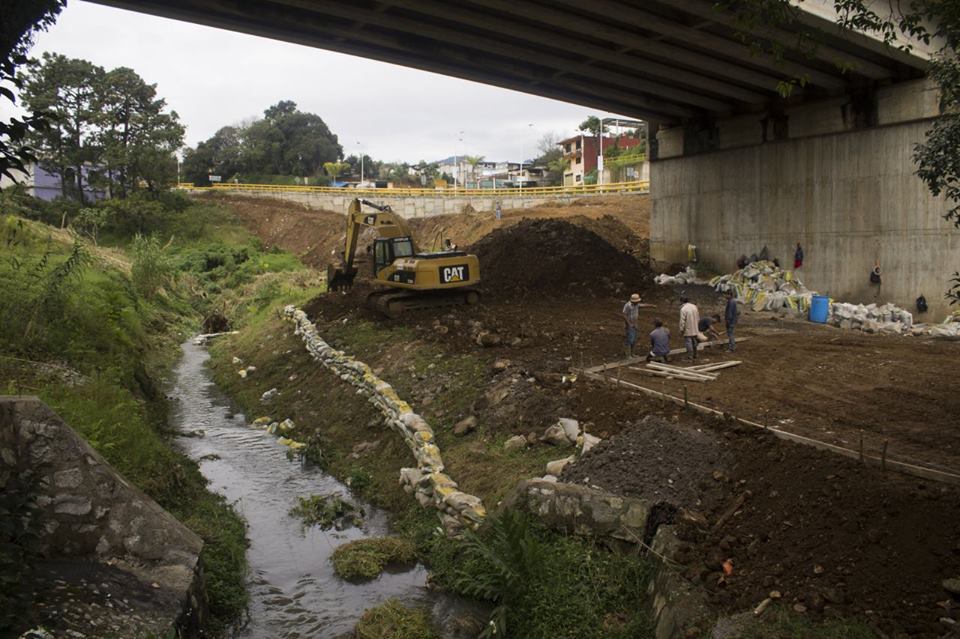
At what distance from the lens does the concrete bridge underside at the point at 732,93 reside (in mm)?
18188

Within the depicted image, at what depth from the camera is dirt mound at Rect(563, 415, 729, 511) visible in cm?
841

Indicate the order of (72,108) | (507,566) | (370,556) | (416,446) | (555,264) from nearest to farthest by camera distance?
(507,566) < (370,556) < (416,446) < (555,264) < (72,108)

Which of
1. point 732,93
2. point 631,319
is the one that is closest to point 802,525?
point 631,319

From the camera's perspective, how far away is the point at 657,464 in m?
8.88

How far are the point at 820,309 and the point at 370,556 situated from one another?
16.8 meters

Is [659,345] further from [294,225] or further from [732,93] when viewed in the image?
[294,225]

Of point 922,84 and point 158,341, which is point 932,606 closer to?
point 922,84

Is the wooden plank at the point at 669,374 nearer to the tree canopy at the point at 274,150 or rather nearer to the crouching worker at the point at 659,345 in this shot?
the crouching worker at the point at 659,345

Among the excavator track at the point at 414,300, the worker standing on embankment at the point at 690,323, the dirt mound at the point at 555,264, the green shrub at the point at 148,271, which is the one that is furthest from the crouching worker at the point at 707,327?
the green shrub at the point at 148,271

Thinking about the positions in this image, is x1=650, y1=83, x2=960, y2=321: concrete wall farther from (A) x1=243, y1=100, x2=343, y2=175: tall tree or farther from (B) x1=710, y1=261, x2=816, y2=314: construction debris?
(A) x1=243, y1=100, x2=343, y2=175: tall tree

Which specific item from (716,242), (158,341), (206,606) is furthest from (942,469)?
(158,341)

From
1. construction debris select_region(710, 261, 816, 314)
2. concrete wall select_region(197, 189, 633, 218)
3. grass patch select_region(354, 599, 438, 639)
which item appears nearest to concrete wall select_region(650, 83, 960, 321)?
construction debris select_region(710, 261, 816, 314)

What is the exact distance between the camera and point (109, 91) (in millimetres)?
46781

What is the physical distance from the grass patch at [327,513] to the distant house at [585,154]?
6881 cm
